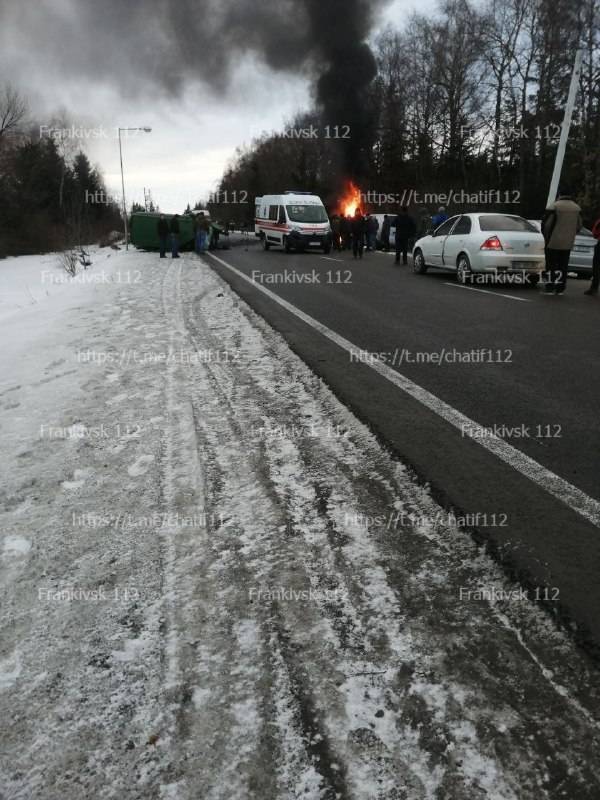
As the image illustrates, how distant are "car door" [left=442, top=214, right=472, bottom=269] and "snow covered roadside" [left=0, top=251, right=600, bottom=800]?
10193mm

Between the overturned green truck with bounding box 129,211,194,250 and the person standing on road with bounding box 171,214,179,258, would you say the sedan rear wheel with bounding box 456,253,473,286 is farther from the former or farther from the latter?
the overturned green truck with bounding box 129,211,194,250

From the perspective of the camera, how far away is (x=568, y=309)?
29.2ft

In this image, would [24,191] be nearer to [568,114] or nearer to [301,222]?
[301,222]

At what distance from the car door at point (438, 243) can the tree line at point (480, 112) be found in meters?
16.2

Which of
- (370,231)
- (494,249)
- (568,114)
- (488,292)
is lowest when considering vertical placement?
(488,292)

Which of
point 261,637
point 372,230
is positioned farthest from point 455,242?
point 261,637

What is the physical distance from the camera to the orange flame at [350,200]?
3322cm

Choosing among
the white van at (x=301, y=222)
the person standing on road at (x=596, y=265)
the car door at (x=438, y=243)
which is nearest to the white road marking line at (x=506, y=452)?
the person standing on road at (x=596, y=265)

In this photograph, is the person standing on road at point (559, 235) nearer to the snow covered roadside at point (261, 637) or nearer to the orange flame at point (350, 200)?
the snow covered roadside at point (261, 637)

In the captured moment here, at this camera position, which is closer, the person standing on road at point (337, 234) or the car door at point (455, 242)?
the car door at point (455, 242)

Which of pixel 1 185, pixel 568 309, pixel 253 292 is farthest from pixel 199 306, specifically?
pixel 1 185

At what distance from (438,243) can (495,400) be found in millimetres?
10140

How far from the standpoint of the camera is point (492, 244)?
38.7 feet

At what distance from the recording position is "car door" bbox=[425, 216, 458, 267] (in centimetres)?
1338
